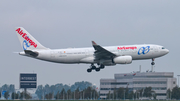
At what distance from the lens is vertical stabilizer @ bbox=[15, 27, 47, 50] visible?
279 feet

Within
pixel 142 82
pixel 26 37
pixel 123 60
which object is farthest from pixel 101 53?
pixel 142 82

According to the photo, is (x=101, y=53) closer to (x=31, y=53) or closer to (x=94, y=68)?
(x=94, y=68)

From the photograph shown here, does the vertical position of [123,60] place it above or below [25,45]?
below

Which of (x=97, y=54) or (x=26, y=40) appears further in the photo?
(x=26, y=40)

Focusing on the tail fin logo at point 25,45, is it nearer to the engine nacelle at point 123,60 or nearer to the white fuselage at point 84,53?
the white fuselage at point 84,53

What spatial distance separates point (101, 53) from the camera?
81.9 meters

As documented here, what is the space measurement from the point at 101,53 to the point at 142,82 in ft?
203

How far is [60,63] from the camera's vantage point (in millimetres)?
84250

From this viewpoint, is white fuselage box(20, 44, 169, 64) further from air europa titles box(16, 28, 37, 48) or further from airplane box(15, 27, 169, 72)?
air europa titles box(16, 28, 37, 48)

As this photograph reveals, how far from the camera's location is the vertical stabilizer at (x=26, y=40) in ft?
279

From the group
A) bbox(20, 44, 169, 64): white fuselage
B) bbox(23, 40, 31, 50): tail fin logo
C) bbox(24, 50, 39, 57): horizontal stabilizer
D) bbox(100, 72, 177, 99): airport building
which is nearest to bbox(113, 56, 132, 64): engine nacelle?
bbox(20, 44, 169, 64): white fuselage

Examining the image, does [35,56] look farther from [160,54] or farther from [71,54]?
[160,54]

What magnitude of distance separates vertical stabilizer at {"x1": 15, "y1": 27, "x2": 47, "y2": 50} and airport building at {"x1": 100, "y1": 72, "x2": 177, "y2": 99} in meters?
52.9

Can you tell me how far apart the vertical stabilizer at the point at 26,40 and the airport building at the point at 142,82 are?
5291 centimetres
